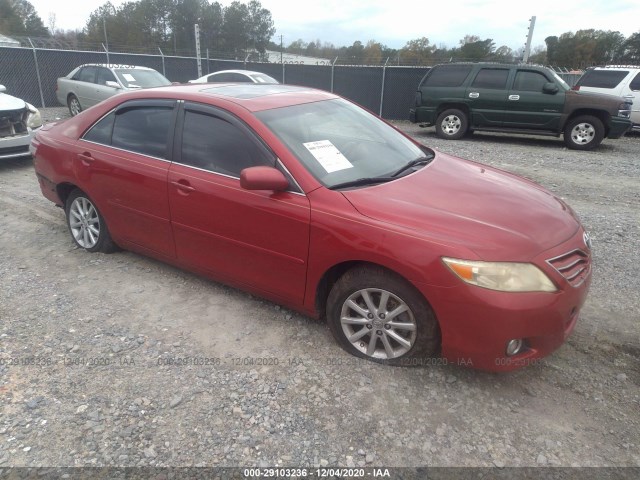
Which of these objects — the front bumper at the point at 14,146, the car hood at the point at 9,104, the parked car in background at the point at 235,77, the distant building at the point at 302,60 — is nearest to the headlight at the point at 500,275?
the front bumper at the point at 14,146

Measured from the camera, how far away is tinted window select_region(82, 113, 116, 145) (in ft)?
12.8

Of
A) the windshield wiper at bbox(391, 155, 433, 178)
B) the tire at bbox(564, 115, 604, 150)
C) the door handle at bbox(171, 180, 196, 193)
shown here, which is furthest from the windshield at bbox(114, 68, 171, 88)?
the tire at bbox(564, 115, 604, 150)

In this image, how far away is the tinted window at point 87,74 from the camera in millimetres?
11997

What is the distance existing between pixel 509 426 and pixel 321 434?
100 cm

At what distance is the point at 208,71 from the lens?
19688 mm

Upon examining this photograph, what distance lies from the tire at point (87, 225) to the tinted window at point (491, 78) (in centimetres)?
971

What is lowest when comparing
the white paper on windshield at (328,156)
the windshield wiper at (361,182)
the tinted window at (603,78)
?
the windshield wiper at (361,182)

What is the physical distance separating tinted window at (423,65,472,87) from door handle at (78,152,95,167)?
9.60m

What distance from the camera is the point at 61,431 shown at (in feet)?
7.63

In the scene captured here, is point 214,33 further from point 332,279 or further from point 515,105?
point 332,279

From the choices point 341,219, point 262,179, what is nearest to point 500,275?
point 341,219

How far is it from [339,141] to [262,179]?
0.80 metres

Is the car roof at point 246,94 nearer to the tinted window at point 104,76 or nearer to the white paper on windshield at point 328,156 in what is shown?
the white paper on windshield at point 328,156

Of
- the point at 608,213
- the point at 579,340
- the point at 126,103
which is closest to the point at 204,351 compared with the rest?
the point at 126,103
